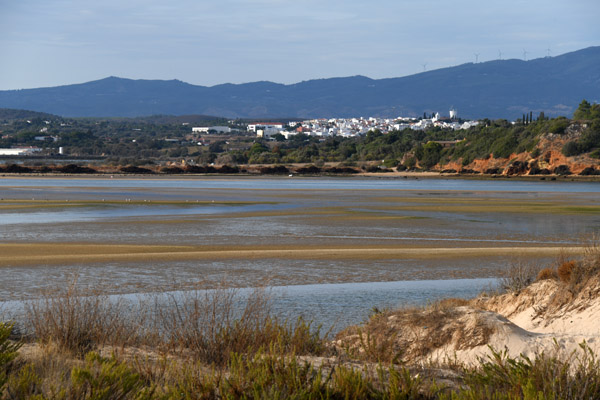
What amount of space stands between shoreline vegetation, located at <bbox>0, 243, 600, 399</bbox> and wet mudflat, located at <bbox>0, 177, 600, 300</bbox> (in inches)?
154

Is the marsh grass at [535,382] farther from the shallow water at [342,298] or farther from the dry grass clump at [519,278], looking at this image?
the dry grass clump at [519,278]

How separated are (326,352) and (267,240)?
47.0 feet

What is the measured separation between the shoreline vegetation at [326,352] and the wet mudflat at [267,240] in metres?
3.92

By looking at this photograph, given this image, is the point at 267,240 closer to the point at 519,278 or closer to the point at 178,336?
the point at 519,278

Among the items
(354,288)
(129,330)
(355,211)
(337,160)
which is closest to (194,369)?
(129,330)

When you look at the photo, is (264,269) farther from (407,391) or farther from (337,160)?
(337,160)

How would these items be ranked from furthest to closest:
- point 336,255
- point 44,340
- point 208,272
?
point 336,255 → point 208,272 → point 44,340

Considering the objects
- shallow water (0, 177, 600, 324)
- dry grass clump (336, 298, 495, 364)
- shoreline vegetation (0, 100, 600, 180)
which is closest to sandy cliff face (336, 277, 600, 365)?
dry grass clump (336, 298, 495, 364)

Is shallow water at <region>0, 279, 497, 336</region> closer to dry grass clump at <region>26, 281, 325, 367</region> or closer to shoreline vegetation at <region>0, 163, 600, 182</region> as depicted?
dry grass clump at <region>26, 281, 325, 367</region>

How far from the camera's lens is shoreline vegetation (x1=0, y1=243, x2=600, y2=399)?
248 inches

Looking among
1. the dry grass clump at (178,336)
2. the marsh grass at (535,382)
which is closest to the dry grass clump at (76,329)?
the dry grass clump at (178,336)

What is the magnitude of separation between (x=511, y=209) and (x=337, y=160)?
261 feet

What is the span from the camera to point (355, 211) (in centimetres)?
3462

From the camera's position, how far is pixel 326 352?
29.2ft
